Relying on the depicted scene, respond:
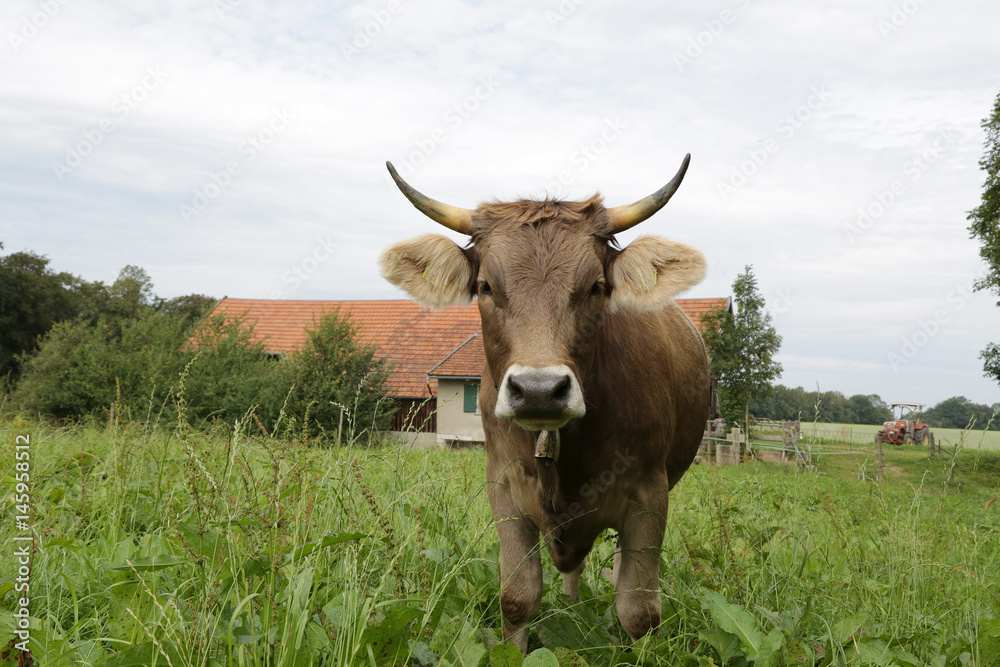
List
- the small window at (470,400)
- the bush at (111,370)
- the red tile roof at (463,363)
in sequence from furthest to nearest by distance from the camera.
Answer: the small window at (470,400) < the red tile roof at (463,363) < the bush at (111,370)

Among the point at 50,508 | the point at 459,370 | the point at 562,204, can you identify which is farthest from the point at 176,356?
the point at 562,204

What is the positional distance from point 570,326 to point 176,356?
25726 mm

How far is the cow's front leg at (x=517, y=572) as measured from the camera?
302 cm

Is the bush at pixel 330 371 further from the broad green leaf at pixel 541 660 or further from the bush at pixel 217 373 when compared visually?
the broad green leaf at pixel 541 660

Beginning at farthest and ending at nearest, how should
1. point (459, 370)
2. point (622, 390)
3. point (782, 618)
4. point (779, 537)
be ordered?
1. point (459, 370)
2. point (779, 537)
3. point (622, 390)
4. point (782, 618)

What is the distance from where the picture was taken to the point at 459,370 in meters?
28.3

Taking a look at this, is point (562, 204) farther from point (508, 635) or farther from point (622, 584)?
point (508, 635)

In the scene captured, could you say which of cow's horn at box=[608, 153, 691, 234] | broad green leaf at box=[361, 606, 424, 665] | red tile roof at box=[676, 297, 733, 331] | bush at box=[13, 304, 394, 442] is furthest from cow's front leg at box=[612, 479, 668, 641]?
red tile roof at box=[676, 297, 733, 331]

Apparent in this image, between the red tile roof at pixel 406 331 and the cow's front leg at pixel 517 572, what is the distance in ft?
76.7

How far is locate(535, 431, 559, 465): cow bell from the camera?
114 inches

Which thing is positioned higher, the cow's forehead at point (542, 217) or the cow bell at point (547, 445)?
the cow's forehead at point (542, 217)

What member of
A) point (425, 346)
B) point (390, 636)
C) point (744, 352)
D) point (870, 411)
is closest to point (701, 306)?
point (744, 352)

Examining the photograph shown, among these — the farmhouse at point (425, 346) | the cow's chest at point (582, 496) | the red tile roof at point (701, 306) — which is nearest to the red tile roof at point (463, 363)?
the farmhouse at point (425, 346)

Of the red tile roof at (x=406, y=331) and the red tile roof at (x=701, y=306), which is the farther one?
the red tile roof at (x=406, y=331)
